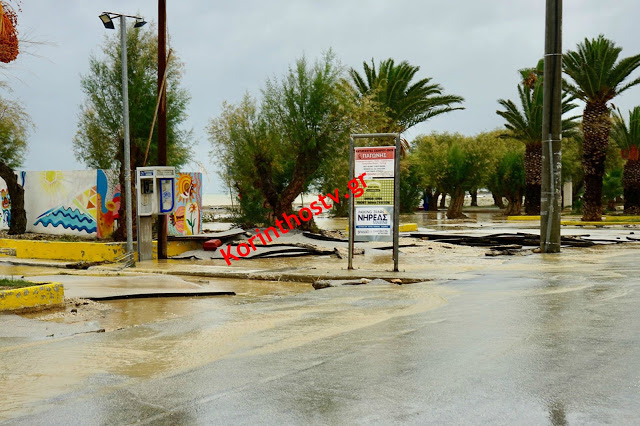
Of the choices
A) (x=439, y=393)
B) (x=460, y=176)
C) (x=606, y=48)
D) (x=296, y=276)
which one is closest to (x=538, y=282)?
(x=296, y=276)

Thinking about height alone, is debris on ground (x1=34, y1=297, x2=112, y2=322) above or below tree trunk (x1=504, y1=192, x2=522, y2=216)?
below

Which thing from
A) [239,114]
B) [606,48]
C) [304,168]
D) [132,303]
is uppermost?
[606,48]

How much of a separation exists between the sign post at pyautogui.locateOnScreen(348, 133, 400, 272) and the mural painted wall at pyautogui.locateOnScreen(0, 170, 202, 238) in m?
13.0

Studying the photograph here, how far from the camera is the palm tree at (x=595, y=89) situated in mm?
34219

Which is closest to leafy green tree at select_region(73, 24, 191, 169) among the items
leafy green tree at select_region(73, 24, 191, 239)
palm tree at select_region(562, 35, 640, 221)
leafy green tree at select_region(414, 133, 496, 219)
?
leafy green tree at select_region(73, 24, 191, 239)

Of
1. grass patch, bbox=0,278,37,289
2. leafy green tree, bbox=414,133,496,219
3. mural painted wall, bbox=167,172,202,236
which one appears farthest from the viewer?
leafy green tree, bbox=414,133,496,219

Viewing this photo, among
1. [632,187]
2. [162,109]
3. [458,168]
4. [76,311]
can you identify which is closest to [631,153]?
[632,187]

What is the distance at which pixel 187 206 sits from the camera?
1044 inches

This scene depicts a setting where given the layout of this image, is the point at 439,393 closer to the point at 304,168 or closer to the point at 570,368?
the point at 570,368

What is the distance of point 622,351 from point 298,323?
10.6 ft

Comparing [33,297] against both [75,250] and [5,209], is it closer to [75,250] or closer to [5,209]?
[75,250]

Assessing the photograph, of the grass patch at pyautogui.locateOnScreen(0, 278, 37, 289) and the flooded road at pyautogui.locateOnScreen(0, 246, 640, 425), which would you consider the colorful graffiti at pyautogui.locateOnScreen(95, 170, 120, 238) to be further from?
the flooded road at pyautogui.locateOnScreen(0, 246, 640, 425)

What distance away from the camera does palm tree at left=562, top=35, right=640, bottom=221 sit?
1347 inches

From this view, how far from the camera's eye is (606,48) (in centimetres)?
3422
